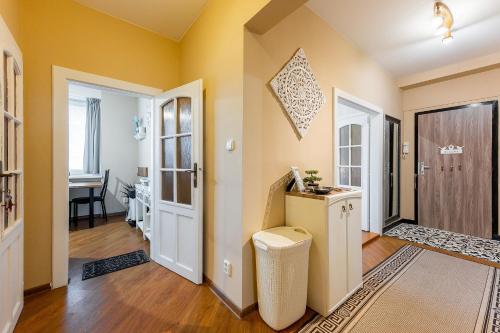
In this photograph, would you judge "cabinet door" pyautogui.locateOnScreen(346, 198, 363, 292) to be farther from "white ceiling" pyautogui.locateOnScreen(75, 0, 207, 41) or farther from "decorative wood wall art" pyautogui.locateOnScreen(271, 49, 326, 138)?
"white ceiling" pyautogui.locateOnScreen(75, 0, 207, 41)

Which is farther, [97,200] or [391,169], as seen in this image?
[97,200]

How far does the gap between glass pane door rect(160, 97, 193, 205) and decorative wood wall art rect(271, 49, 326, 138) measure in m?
0.96

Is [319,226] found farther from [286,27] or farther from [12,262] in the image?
[12,262]

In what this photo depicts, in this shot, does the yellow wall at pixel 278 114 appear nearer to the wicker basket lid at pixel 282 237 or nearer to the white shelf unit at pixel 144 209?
the wicker basket lid at pixel 282 237

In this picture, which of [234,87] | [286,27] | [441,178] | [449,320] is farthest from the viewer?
[441,178]

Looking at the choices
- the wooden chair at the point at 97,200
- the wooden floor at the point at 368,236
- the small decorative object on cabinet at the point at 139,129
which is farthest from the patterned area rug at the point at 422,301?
the small decorative object on cabinet at the point at 139,129

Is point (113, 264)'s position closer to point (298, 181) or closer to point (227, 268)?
point (227, 268)

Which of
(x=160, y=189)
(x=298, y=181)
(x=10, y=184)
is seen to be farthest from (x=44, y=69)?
(x=298, y=181)

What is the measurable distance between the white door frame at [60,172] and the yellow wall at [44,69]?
42mm

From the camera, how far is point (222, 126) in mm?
1930

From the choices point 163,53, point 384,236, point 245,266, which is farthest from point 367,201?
point 163,53

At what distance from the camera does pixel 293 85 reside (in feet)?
6.69

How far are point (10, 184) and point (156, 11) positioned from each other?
2.02 meters

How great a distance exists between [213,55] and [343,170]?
3.08 meters
